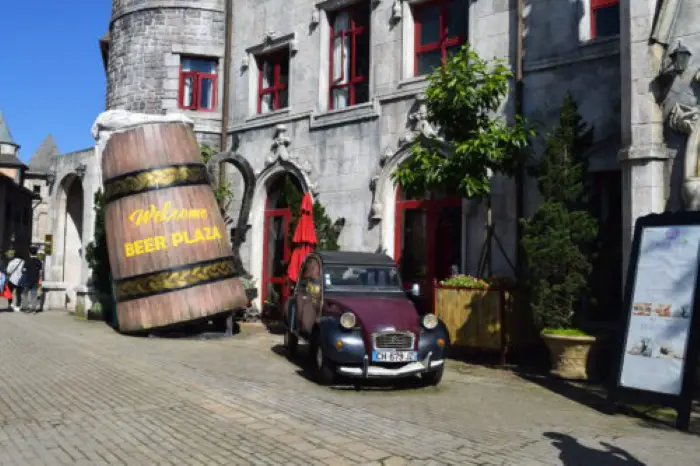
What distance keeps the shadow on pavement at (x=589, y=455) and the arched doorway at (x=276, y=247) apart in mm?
10461

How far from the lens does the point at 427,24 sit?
1330cm

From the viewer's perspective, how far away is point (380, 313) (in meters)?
8.15

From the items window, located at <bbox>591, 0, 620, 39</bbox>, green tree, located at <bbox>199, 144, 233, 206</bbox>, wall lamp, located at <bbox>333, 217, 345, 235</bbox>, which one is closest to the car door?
wall lamp, located at <bbox>333, 217, 345, 235</bbox>

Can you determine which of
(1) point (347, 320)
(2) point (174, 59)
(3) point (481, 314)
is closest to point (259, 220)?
(2) point (174, 59)

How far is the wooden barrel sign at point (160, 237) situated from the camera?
11406 millimetres

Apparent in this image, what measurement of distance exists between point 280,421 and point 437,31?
31.3 ft

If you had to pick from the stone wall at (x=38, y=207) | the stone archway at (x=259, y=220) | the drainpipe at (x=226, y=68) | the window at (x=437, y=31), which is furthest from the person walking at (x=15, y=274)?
the stone wall at (x=38, y=207)

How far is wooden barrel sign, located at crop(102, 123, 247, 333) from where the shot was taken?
11406 millimetres

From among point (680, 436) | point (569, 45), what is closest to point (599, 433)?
point (680, 436)

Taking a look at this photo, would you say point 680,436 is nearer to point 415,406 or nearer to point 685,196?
point 415,406

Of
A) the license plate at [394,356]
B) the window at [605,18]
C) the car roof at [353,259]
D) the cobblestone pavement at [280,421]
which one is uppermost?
the window at [605,18]

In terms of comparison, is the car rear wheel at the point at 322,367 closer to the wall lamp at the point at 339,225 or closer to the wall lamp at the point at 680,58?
the wall lamp at the point at 339,225

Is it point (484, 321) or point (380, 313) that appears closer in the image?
point (380, 313)

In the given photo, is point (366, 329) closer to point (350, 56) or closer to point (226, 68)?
point (350, 56)
